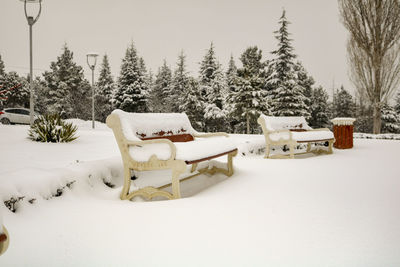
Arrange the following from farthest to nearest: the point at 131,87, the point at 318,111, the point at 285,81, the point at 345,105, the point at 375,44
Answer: the point at 345,105 < the point at 318,111 < the point at 131,87 < the point at 285,81 < the point at 375,44

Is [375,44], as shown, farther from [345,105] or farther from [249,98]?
[345,105]

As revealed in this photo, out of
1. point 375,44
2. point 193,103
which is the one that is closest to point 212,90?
point 193,103

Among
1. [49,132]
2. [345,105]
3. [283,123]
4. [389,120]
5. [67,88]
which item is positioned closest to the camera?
[49,132]

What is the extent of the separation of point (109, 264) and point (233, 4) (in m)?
13.8

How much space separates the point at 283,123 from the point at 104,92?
1077 inches

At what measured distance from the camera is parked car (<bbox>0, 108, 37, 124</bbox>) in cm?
1595

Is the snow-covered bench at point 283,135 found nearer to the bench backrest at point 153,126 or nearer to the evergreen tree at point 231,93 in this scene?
the bench backrest at point 153,126

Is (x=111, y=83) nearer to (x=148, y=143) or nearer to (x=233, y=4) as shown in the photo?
(x=233, y=4)

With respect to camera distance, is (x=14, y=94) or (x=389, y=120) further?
(x=14, y=94)

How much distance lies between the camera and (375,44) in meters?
12.2

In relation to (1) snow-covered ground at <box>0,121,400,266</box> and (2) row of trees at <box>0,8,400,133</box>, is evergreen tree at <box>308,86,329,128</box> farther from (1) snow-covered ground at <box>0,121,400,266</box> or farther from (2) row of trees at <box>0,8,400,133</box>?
(1) snow-covered ground at <box>0,121,400,266</box>

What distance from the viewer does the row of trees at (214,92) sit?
18.2 metres

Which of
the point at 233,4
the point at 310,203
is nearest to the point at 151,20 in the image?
the point at 233,4

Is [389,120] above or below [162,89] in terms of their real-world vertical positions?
below
